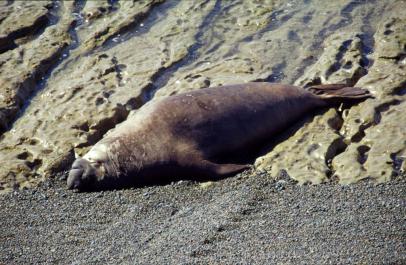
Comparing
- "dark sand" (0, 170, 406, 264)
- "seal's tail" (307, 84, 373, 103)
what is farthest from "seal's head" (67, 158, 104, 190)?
"seal's tail" (307, 84, 373, 103)

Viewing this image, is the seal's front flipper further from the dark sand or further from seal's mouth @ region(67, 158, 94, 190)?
seal's mouth @ region(67, 158, 94, 190)

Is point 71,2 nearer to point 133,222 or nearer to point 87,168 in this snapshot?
point 87,168

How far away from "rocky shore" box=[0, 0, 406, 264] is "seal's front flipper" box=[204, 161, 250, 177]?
9 cm

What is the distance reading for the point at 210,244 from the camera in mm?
5668

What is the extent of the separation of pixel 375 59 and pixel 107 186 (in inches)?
137

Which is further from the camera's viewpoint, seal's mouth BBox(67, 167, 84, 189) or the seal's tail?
the seal's tail

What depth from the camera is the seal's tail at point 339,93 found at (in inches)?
305

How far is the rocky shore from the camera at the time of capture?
5.75 meters

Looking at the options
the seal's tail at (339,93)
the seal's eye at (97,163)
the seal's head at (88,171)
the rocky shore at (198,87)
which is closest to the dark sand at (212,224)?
the rocky shore at (198,87)

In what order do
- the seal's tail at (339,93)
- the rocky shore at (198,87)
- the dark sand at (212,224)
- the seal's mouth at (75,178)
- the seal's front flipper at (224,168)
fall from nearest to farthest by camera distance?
the dark sand at (212,224)
the rocky shore at (198,87)
the seal's front flipper at (224,168)
the seal's mouth at (75,178)
the seal's tail at (339,93)

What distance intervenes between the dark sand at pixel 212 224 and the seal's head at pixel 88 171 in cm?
12

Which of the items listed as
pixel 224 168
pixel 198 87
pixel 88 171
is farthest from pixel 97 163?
pixel 198 87

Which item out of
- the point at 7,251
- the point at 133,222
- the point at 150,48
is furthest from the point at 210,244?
the point at 150,48

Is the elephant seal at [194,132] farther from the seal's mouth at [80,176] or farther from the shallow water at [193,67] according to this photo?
the shallow water at [193,67]
